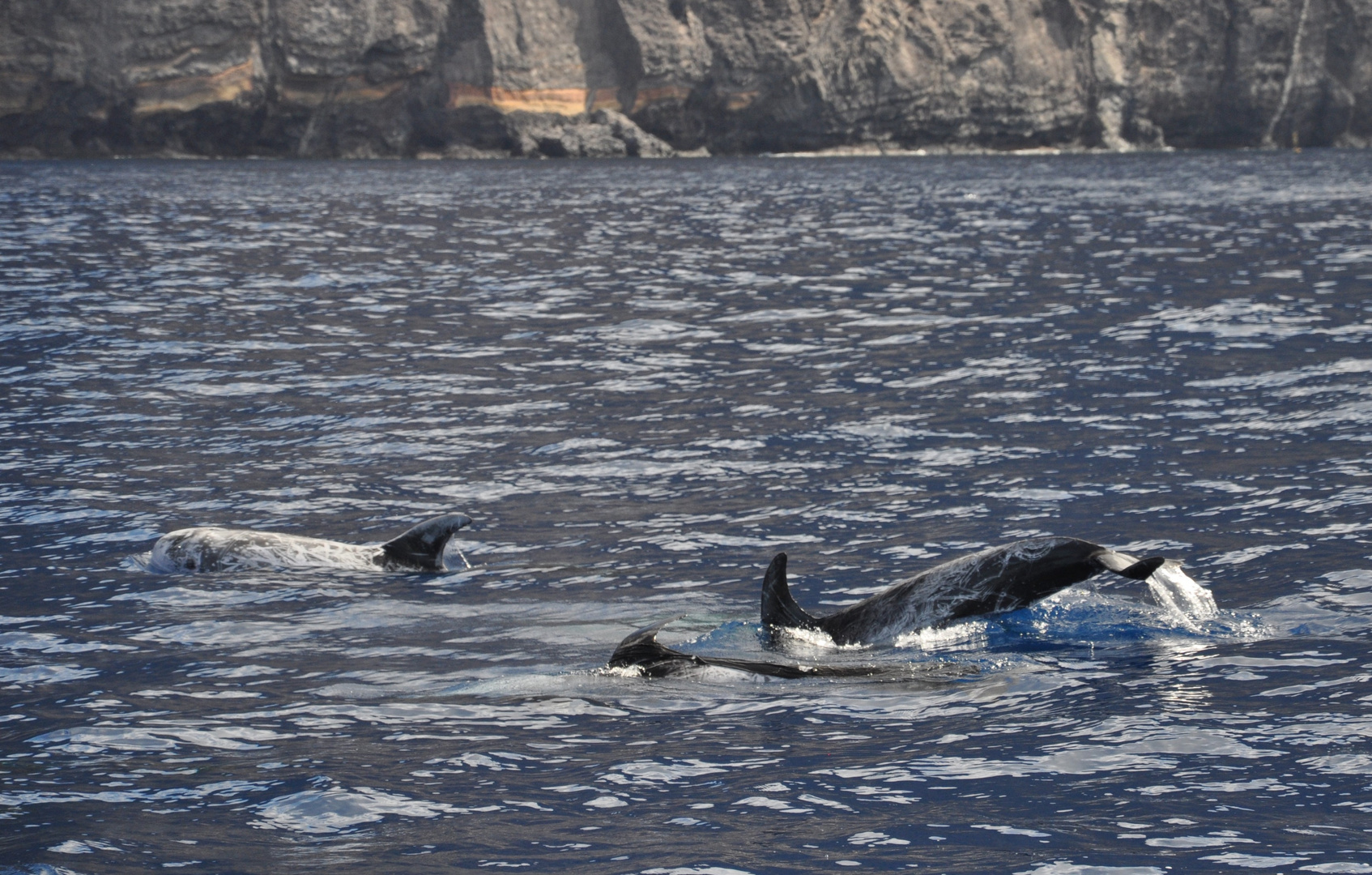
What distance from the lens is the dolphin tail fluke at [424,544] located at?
8.45 meters

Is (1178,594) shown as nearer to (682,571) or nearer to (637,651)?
(682,571)

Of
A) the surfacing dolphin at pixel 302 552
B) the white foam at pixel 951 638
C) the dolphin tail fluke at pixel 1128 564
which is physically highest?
the dolphin tail fluke at pixel 1128 564

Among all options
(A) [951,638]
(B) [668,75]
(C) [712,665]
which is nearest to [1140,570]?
(A) [951,638]

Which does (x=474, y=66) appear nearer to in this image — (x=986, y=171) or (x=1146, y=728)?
(x=986, y=171)

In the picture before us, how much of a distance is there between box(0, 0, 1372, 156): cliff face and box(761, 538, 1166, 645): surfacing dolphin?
67637 millimetres

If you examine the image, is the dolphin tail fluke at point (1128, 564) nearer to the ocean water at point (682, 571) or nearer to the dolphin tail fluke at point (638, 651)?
the ocean water at point (682, 571)

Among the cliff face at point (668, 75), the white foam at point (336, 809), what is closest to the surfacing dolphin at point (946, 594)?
the white foam at point (336, 809)

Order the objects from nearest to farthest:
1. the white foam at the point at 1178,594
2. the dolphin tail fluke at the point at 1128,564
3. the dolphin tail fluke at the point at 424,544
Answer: the dolphin tail fluke at the point at 1128,564 → the white foam at the point at 1178,594 → the dolphin tail fluke at the point at 424,544

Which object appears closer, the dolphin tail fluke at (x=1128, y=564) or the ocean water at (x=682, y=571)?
the ocean water at (x=682, y=571)

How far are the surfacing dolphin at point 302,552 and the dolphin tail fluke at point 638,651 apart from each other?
2.38 m

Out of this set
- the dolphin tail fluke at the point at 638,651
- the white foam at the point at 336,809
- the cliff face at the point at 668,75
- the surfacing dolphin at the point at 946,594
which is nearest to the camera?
the white foam at the point at 336,809

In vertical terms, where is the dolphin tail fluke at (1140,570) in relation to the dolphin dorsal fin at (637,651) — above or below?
above

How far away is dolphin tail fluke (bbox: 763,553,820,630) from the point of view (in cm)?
679

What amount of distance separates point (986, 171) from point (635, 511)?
49.2 m
